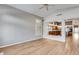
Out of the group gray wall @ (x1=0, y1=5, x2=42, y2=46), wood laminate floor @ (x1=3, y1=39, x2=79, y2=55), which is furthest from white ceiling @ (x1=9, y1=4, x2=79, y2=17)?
wood laminate floor @ (x1=3, y1=39, x2=79, y2=55)

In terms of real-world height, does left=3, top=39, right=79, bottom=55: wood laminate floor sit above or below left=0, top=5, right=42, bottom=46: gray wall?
below

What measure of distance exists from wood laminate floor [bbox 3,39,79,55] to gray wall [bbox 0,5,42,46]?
0.42ft

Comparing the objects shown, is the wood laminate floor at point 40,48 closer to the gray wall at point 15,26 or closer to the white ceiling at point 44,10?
the gray wall at point 15,26

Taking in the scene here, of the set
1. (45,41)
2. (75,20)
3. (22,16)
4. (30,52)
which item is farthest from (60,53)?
(22,16)

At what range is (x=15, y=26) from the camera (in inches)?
69.1

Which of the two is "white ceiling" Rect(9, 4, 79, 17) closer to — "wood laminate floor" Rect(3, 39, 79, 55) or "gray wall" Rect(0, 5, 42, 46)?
"gray wall" Rect(0, 5, 42, 46)

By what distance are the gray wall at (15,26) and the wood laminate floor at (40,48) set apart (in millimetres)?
128

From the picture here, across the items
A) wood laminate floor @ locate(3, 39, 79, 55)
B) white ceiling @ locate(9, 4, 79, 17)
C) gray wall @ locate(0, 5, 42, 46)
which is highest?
white ceiling @ locate(9, 4, 79, 17)

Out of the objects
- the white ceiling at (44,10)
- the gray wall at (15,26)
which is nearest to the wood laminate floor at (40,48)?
the gray wall at (15,26)

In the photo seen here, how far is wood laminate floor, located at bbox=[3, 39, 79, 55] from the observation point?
1.50 m

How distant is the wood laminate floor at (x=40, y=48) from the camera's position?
150 cm

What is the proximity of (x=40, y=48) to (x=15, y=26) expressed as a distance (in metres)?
0.68
